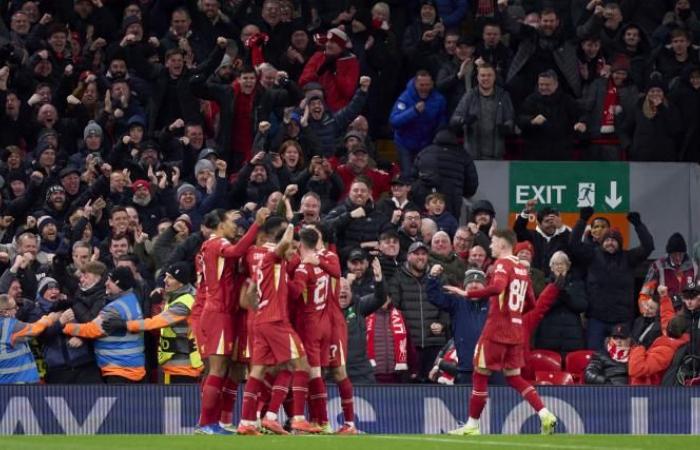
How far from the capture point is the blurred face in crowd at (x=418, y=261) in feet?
66.3

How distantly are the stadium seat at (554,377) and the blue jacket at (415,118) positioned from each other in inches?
168

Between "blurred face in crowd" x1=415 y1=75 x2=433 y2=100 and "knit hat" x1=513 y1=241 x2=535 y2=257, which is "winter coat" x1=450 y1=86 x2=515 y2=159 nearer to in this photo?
"blurred face in crowd" x1=415 y1=75 x2=433 y2=100

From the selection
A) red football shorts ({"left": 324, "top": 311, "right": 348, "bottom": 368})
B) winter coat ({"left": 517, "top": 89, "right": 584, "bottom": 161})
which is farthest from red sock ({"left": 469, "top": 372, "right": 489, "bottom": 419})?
winter coat ({"left": 517, "top": 89, "right": 584, "bottom": 161})

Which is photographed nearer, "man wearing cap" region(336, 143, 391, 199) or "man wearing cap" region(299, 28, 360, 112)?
"man wearing cap" region(336, 143, 391, 199)

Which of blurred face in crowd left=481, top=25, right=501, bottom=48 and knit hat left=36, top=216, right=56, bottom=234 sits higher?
blurred face in crowd left=481, top=25, right=501, bottom=48

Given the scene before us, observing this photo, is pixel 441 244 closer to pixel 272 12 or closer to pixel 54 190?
pixel 54 190

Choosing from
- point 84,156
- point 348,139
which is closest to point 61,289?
point 84,156

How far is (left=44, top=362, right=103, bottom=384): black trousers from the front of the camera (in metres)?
19.3

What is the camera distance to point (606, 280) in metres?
21.7

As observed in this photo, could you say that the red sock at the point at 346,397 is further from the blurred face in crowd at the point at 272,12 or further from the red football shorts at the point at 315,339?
the blurred face in crowd at the point at 272,12

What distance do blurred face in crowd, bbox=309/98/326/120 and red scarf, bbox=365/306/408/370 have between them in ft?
13.3

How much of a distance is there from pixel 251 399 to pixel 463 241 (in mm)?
5205

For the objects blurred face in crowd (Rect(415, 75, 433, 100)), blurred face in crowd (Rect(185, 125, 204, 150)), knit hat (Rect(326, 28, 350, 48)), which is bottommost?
blurred face in crowd (Rect(185, 125, 204, 150))

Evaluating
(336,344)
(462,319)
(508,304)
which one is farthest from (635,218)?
(336,344)
